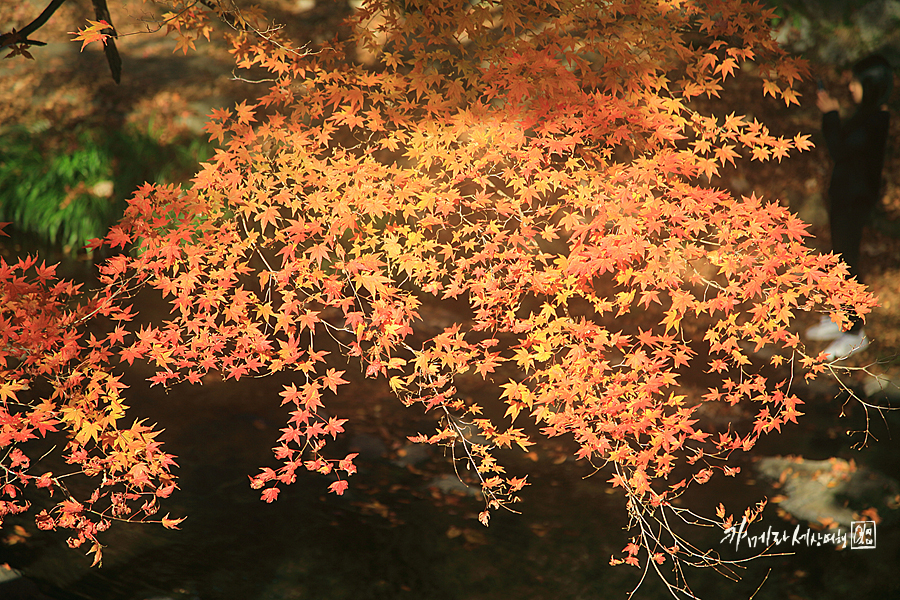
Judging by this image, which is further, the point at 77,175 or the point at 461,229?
the point at 77,175

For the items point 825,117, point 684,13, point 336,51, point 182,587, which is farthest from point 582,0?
point 182,587

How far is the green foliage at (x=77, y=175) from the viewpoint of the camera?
3811mm

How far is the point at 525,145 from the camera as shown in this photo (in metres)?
2.40

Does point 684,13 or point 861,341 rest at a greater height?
point 684,13

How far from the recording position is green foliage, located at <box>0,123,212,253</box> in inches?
150

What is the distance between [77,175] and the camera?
3941 millimetres

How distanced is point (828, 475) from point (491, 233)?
287 centimetres

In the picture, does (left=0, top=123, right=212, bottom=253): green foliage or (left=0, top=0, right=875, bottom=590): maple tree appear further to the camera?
(left=0, top=123, right=212, bottom=253): green foliage

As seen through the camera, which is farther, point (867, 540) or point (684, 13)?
point (867, 540)

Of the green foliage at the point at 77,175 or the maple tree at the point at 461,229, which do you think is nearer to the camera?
the maple tree at the point at 461,229

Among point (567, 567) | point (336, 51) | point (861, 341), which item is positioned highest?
point (336, 51)

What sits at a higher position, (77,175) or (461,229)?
(461,229)

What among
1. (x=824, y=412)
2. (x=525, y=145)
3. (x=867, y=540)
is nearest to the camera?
(x=525, y=145)

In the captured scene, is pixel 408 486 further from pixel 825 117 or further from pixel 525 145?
pixel 825 117
